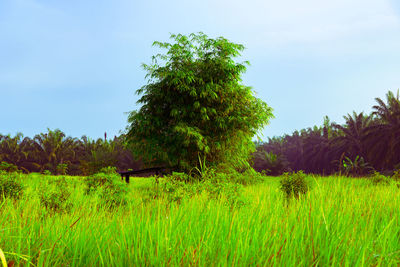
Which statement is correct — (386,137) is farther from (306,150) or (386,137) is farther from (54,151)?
(54,151)

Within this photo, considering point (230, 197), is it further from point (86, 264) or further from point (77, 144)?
point (77, 144)

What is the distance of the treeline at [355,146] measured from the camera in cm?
3409

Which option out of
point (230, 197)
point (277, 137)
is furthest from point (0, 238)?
point (277, 137)

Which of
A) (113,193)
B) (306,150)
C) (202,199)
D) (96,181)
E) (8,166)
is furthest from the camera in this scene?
(306,150)

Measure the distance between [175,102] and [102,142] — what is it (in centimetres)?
3808

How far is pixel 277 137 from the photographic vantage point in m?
68.2

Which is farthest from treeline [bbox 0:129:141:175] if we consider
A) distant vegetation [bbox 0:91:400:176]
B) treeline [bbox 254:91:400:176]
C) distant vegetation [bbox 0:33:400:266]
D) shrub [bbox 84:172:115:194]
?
shrub [bbox 84:172:115:194]

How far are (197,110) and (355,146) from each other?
33.8 meters

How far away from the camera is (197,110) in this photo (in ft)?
45.2

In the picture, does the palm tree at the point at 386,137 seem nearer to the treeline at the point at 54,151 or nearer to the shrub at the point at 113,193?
the treeline at the point at 54,151

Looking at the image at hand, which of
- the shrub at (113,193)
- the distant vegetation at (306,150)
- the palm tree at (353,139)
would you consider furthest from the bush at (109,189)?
the palm tree at (353,139)

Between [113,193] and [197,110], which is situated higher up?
[197,110]

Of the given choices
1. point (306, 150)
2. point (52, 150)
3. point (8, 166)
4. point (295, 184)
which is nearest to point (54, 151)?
point (52, 150)

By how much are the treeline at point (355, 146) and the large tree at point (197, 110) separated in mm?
14254
